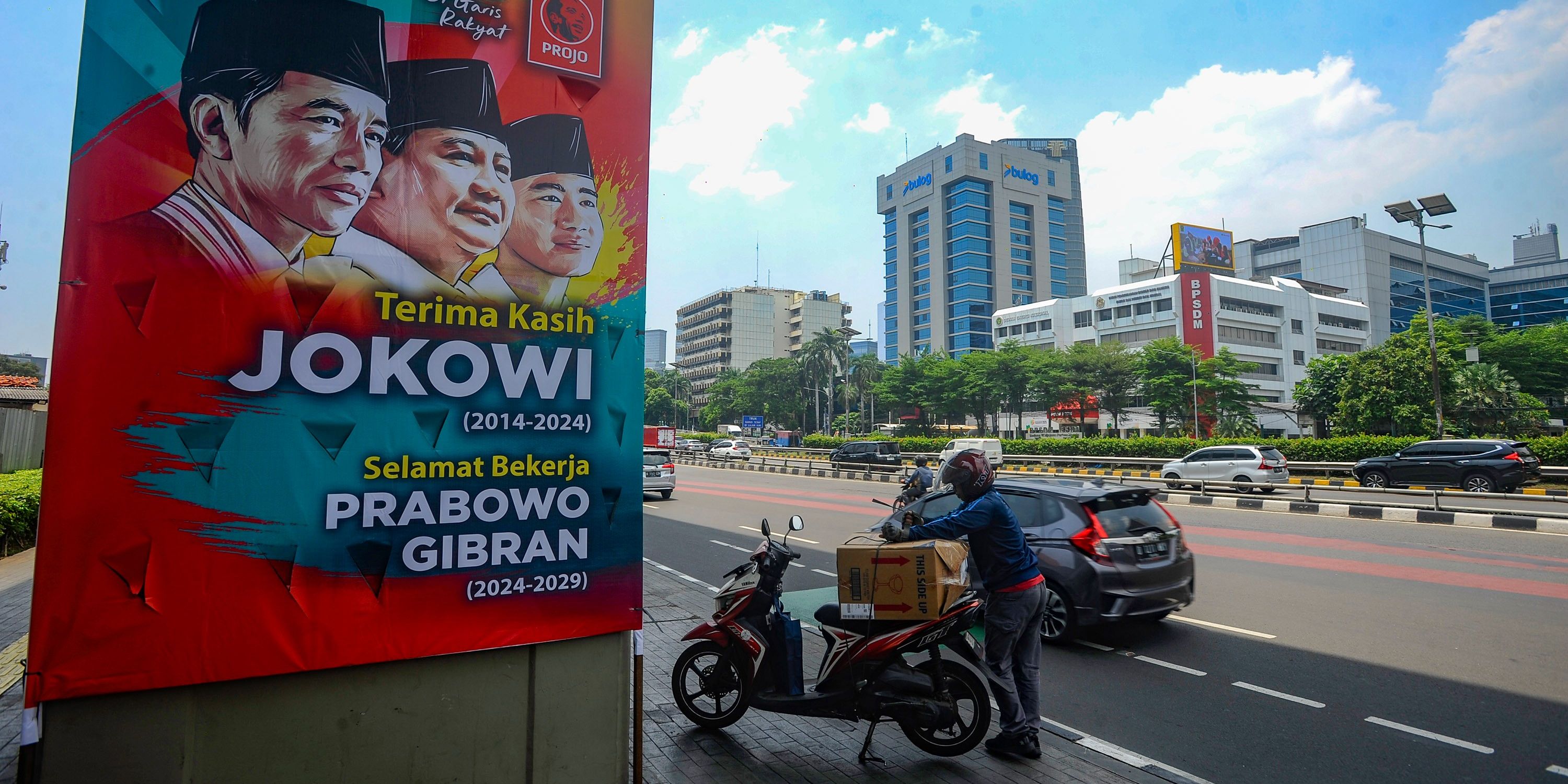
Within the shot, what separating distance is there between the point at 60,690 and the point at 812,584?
727cm

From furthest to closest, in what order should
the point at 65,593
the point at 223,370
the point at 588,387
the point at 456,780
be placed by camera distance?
the point at 588,387 → the point at 456,780 → the point at 223,370 → the point at 65,593

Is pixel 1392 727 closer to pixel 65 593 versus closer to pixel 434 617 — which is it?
pixel 434 617

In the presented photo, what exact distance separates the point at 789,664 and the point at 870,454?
37.6 meters

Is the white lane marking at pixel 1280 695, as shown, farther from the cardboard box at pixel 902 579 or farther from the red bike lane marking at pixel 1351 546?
the red bike lane marking at pixel 1351 546

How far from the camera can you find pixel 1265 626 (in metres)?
6.94

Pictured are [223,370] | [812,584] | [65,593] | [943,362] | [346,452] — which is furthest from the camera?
[943,362]

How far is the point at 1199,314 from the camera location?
69.0m

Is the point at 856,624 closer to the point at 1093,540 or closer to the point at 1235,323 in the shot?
the point at 1093,540

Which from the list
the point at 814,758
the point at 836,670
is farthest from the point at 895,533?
the point at 814,758

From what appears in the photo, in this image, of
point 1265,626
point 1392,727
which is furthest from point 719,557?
point 1392,727

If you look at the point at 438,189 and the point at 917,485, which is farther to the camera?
the point at 917,485

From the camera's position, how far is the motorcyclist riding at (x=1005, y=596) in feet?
13.6

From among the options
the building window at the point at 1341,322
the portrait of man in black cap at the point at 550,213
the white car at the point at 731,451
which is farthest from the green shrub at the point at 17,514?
the building window at the point at 1341,322

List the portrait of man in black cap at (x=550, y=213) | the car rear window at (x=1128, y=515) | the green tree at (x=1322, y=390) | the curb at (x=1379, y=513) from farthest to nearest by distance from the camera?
the green tree at (x=1322, y=390) → the curb at (x=1379, y=513) → the car rear window at (x=1128, y=515) → the portrait of man in black cap at (x=550, y=213)
